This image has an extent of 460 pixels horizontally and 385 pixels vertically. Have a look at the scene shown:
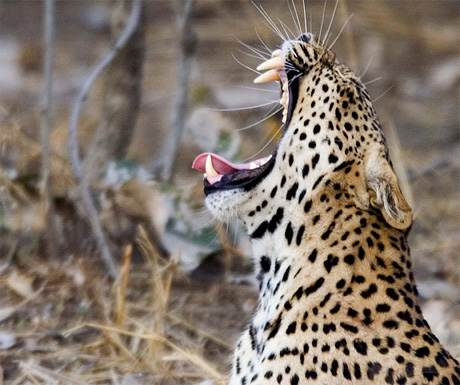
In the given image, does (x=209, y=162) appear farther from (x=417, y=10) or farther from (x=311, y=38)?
(x=417, y=10)

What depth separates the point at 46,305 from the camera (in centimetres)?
616

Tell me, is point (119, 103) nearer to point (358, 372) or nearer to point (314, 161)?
point (314, 161)

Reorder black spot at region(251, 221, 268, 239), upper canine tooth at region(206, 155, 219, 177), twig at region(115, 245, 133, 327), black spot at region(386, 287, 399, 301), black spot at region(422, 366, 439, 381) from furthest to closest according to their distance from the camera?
twig at region(115, 245, 133, 327) < upper canine tooth at region(206, 155, 219, 177) < black spot at region(251, 221, 268, 239) < black spot at region(386, 287, 399, 301) < black spot at region(422, 366, 439, 381)

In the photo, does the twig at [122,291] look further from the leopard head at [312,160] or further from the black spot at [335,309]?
the black spot at [335,309]

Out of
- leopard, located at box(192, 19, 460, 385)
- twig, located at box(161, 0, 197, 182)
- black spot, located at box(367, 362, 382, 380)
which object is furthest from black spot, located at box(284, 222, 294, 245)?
twig, located at box(161, 0, 197, 182)

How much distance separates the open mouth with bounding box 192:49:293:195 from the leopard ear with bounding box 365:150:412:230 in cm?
56

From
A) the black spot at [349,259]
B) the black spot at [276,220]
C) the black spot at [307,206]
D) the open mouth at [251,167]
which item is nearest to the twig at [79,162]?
the open mouth at [251,167]

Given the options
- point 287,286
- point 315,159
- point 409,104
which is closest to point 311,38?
point 315,159

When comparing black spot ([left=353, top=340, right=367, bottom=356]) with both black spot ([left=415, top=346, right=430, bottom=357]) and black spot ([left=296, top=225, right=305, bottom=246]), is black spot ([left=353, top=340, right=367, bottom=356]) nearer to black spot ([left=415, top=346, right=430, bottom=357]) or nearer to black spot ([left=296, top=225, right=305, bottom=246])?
black spot ([left=415, top=346, right=430, bottom=357])

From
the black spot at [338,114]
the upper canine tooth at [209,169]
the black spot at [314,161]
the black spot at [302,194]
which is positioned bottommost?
the black spot at [302,194]

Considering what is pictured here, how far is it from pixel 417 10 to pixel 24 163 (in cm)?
943

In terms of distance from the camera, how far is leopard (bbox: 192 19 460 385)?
389 centimetres

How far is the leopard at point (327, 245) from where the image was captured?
389cm

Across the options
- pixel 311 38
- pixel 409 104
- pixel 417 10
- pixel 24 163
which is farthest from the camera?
pixel 417 10
